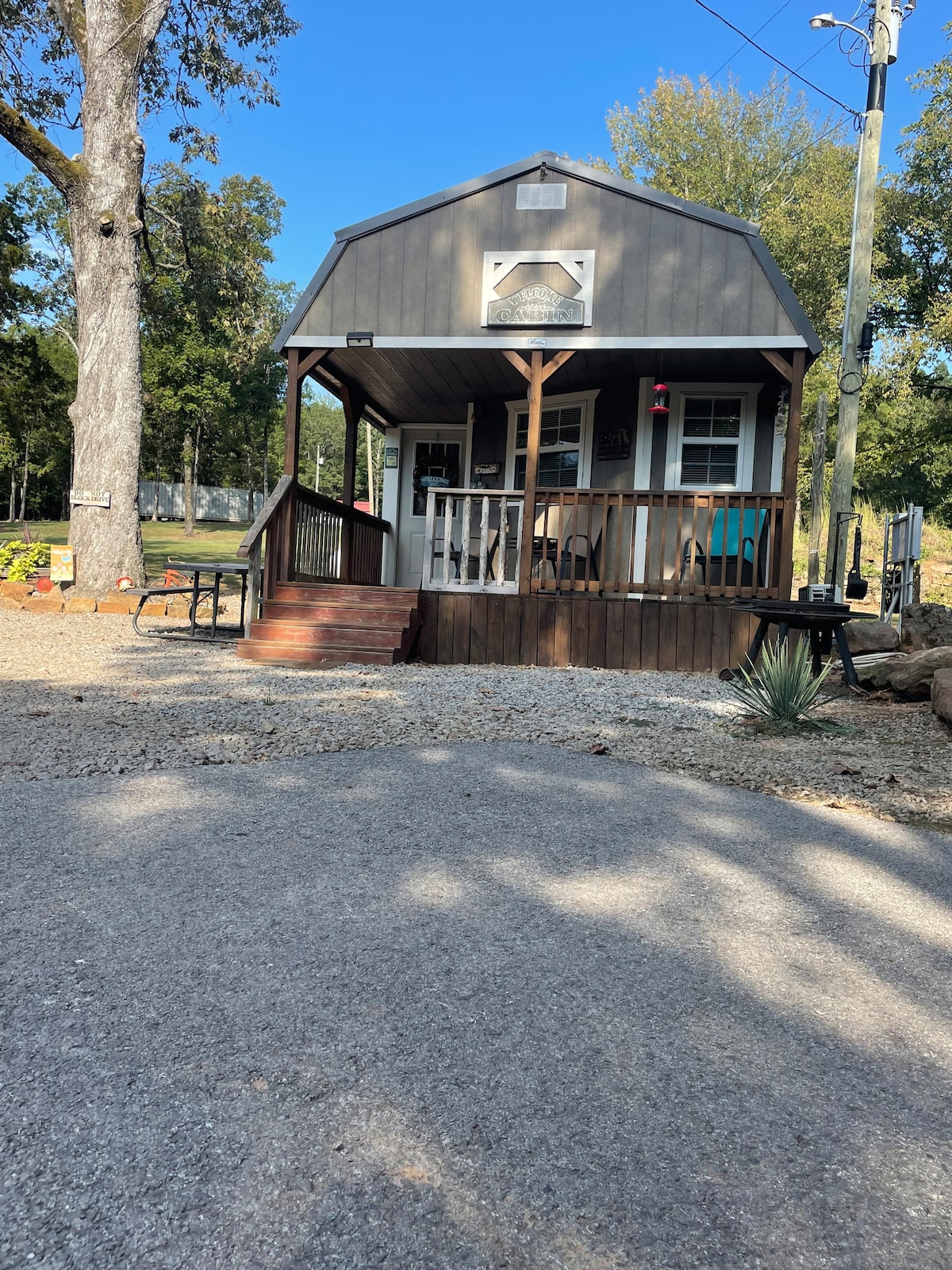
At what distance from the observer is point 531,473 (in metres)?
8.73

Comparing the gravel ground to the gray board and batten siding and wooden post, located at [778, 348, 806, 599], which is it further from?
the gray board and batten siding

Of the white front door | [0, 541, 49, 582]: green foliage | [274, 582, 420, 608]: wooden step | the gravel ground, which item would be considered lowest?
the gravel ground

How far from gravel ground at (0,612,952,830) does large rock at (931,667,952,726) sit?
0.09m

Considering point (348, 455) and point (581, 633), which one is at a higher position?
point (348, 455)

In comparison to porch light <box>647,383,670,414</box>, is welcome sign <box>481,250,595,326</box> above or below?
above

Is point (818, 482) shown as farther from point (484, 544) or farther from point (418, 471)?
point (484, 544)

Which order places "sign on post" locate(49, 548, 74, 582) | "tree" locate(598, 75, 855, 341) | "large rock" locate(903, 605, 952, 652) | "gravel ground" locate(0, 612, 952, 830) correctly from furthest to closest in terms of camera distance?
"tree" locate(598, 75, 855, 341) < "sign on post" locate(49, 548, 74, 582) < "large rock" locate(903, 605, 952, 652) < "gravel ground" locate(0, 612, 952, 830)

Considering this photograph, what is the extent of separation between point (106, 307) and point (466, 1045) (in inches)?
484

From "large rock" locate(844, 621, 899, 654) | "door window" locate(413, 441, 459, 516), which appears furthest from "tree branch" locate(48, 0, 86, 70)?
"large rock" locate(844, 621, 899, 654)

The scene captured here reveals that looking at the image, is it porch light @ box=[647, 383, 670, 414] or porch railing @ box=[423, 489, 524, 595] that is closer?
porch railing @ box=[423, 489, 524, 595]

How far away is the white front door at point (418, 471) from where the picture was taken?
12430mm

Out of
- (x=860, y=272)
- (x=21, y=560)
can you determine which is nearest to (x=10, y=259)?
(x=21, y=560)

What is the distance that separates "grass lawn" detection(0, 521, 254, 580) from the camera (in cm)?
2172

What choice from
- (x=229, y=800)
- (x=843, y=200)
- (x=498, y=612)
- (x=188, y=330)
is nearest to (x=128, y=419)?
(x=498, y=612)
